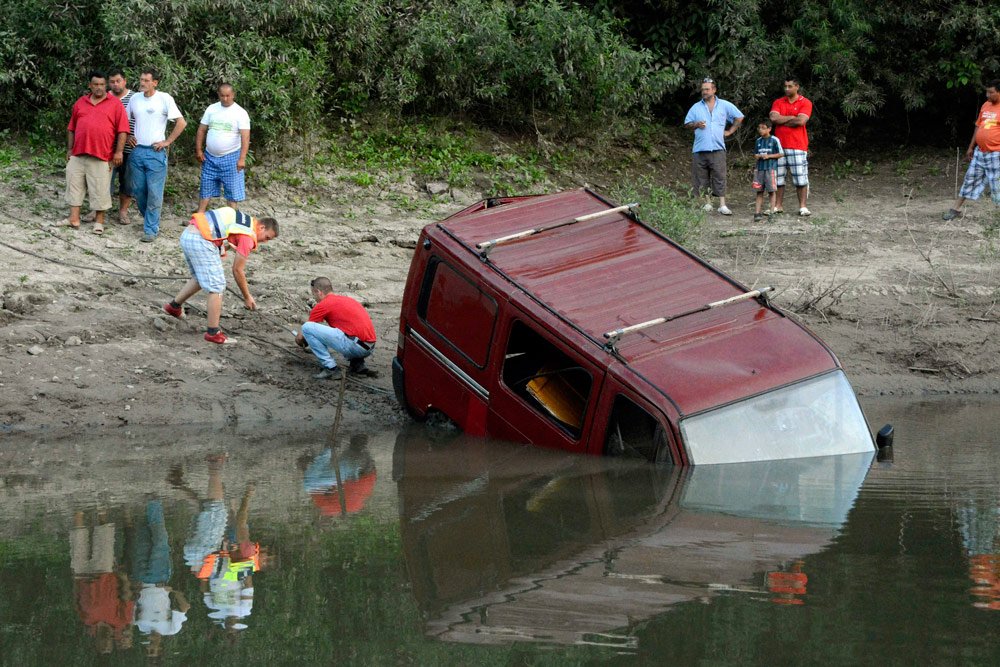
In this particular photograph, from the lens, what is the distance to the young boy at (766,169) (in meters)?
15.4

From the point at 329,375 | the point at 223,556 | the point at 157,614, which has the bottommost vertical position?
the point at 157,614

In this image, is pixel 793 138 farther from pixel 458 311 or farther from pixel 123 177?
pixel 123 177

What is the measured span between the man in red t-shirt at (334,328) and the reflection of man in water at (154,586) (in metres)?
3.40

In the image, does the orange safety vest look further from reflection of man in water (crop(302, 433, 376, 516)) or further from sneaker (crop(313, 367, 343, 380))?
reflection of man in water (crop(302, 433, 376, 516))

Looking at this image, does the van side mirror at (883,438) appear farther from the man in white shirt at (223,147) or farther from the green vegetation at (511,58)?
the green vegetation at (511,58)

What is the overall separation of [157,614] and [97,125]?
26.5 feet

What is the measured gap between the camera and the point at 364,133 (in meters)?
16.4

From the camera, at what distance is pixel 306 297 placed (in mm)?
12398

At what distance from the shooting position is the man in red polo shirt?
41.5 ft

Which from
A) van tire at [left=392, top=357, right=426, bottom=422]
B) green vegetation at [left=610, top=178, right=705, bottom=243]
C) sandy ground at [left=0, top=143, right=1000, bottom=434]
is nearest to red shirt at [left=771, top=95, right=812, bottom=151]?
sandy ground at [left=0, top=143, right=1000, bottom=434]

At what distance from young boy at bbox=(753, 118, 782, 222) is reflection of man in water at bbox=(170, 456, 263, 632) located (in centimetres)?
909

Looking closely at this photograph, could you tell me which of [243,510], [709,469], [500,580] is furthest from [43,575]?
[709,469]

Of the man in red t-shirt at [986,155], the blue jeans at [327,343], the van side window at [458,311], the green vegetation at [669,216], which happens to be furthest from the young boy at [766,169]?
the van side window at [458,311]

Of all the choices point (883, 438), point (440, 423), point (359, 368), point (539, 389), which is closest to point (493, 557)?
point (539, 389)
